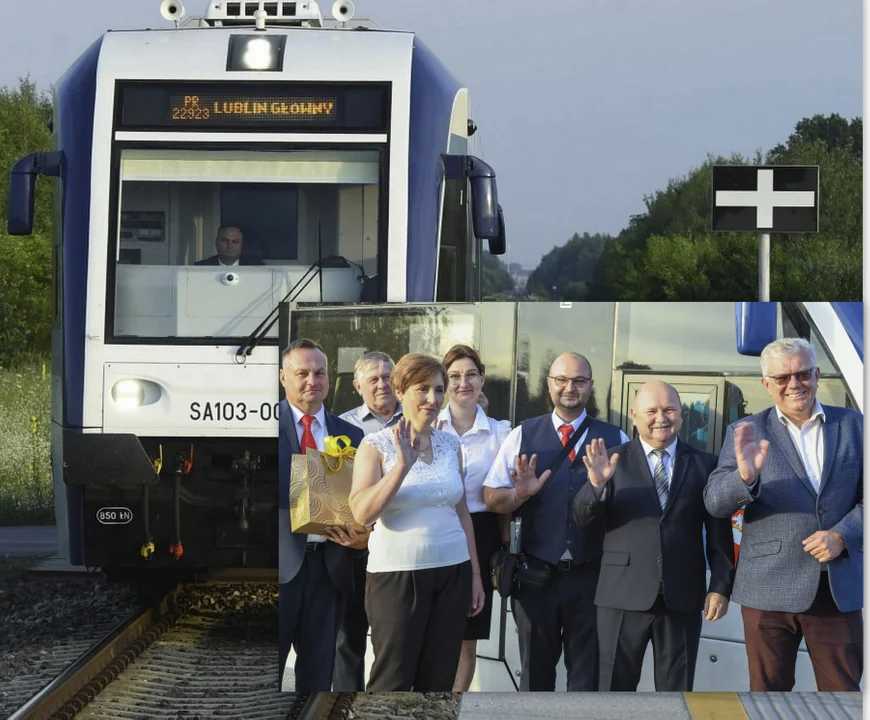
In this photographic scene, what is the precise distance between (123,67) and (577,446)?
4014mm

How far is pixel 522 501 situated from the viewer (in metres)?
5.87

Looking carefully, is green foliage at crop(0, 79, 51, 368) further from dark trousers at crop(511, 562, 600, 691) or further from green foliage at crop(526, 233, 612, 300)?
green foliage at crop(526, 233, 612, 300)

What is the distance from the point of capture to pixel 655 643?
591cm

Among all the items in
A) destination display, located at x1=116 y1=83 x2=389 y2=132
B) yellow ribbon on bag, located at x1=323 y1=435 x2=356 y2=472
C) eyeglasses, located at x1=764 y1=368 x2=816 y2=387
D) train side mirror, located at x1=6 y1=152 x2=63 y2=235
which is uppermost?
destination display, located at x1=116 y1=83 x2=389 y2=132

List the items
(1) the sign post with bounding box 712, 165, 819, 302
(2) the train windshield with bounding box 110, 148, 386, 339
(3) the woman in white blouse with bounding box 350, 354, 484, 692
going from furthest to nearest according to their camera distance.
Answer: (1) the sign post with bounding box 712, 165, 819, 302 < (2) the train windshield with bounding box 110, 148, 386, 339 < (3) the woman in white blouse with bounding box 350, 354, 484, 692

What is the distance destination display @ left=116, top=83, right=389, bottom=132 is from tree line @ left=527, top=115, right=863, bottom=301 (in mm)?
35162

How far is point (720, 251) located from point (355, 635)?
56.8 metres

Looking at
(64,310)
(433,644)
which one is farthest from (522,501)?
(64,310)

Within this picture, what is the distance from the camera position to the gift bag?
19.1 ft

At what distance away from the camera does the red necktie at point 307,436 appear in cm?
587

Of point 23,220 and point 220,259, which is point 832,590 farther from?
point 23,220

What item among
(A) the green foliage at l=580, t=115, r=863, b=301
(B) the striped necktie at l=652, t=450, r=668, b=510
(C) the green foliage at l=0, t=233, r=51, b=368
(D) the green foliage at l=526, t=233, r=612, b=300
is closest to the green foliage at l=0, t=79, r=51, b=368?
(C) the green foliage at l=0, t=233, r=51, b=368

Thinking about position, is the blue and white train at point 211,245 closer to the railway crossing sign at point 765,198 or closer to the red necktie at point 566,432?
the railway crossing sign at point 765,198

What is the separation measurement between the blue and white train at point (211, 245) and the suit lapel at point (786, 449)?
2925 mm
